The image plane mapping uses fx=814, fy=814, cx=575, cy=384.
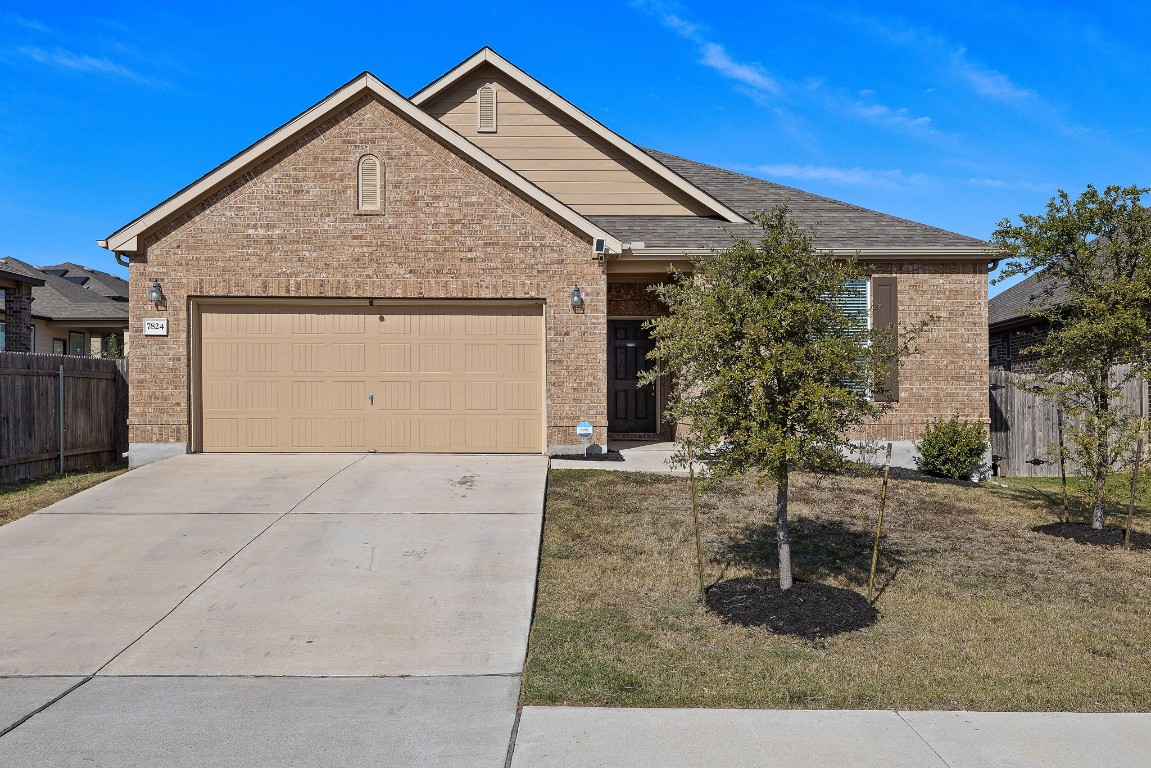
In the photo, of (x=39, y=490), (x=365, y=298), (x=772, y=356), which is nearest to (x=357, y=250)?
(x=365, y=298)

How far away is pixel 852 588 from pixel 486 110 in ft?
38.7

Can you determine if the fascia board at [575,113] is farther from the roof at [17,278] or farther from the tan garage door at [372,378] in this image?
the roof at [17,278]

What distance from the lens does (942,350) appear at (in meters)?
13.4

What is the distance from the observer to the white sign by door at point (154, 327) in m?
11.9

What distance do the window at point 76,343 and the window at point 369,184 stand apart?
19.5 metres

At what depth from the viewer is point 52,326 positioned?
1011 inches

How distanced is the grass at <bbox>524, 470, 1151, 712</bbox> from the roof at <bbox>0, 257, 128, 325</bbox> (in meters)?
21.0

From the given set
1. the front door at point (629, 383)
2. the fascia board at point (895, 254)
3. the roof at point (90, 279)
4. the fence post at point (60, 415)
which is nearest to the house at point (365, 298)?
the fascia board at point (895, 254)

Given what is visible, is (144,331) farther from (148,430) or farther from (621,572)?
(621,572)

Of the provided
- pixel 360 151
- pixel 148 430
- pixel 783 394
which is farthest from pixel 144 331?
pixel 783 394

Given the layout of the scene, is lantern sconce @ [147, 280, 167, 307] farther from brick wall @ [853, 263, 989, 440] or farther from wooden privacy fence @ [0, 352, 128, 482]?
brick wall @ [853, 263, 989, 440]

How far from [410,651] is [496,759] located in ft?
5.74

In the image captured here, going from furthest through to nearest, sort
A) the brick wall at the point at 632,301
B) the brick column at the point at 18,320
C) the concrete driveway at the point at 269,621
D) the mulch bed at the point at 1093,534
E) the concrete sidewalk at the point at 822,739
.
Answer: the brick column at the point at 18,320 → the brick wall at the point at 632,301 → the mulch bed at the point at 1093,534 → the concrete driveway at the point at 269,621 → the concrete sidewalk at the point at 822,739

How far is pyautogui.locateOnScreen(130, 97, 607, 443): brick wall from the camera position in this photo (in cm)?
1193
